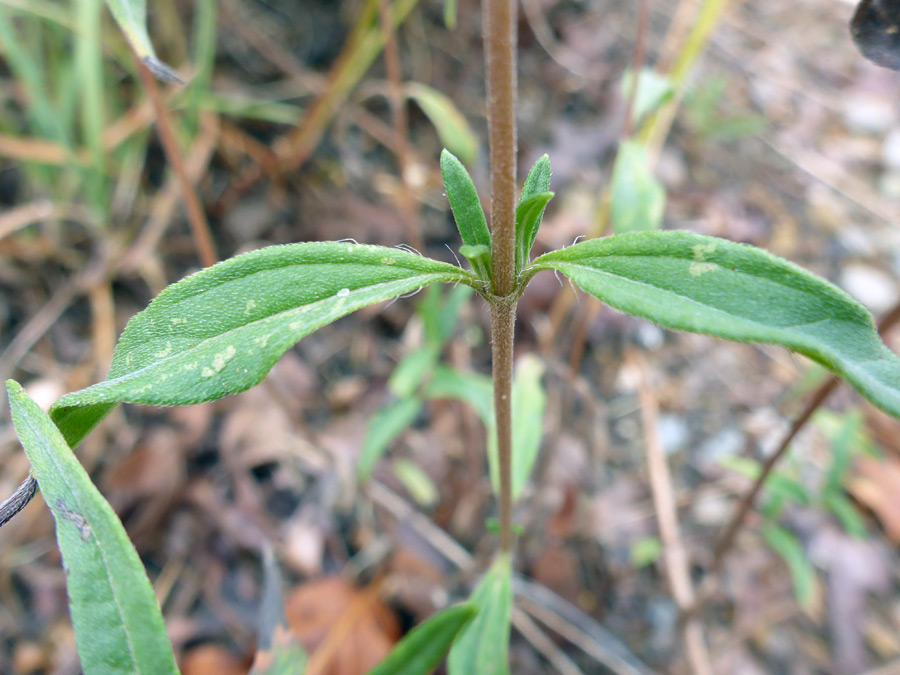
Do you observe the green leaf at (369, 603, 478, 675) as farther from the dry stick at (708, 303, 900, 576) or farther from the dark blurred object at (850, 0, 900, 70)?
the dark blurred object at (850, 0, 900, 70)

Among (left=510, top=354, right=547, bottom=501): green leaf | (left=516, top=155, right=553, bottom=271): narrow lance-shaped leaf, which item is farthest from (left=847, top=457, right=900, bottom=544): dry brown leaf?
(left=516, top=155, right=553, bottom=271): narrow lance-shaped leaf

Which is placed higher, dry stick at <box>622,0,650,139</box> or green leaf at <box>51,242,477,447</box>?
dry stick at <box>622,0,650,139</box>

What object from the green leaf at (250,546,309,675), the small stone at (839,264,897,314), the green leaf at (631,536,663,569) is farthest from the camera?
the small stone at (839,264,897,314)

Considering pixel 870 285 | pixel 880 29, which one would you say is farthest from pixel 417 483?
pixel 870 285

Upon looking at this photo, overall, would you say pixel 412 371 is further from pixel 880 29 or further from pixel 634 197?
pixel 880 29

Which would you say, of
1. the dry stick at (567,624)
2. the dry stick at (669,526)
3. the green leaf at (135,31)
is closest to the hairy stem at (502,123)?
the green leaf at (135,31)

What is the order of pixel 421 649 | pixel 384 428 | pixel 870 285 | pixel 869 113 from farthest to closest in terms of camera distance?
pixel 869 113, pixel 870 285, pixel 384 428, pixel 421 649
